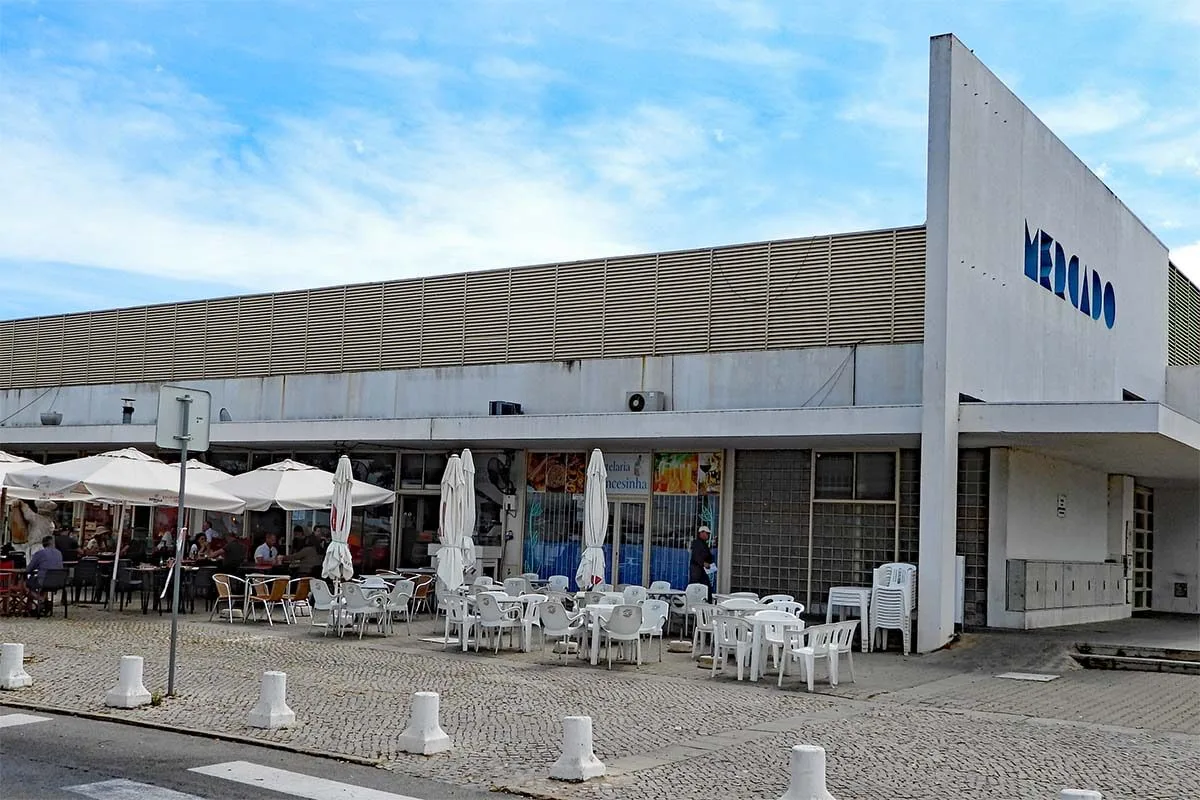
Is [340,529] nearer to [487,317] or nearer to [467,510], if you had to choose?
[467,510]

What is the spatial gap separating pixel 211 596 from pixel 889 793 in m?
16.0

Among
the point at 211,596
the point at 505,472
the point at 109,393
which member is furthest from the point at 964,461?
the point at 109,393

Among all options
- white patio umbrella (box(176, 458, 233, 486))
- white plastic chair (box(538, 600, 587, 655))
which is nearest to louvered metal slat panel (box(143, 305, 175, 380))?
white patio umbrella (box(176, 458, 233, 486))

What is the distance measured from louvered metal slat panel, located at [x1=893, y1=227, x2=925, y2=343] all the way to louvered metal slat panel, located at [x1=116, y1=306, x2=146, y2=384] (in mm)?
18118

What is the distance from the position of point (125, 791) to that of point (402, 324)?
17.5 meters

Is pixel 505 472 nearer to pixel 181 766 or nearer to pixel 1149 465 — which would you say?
pixel 1149 465

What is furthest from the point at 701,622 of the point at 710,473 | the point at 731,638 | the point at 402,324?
the point at 402,324

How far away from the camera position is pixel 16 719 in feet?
31.7

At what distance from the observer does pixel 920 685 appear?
13.5 meters

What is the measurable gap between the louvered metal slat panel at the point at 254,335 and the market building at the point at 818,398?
0.21 feet

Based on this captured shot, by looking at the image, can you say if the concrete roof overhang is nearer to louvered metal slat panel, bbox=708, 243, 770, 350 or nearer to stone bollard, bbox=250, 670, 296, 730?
louvered metal slat panel, bbox=708, 243, 770, 350

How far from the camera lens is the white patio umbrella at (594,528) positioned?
687 inches

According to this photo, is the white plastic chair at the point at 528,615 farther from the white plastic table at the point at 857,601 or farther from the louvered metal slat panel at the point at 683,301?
the louvered metal slat panel at the point at 683,301

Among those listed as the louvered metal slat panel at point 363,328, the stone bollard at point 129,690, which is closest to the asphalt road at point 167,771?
the stone bollard at point 129,690
